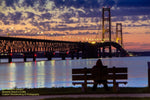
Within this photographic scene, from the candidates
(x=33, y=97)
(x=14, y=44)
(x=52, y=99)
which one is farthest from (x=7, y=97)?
(x=14, y=44)

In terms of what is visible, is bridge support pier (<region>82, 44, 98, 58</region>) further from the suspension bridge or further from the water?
the water

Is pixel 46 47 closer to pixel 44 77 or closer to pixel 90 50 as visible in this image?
pixel 90 50

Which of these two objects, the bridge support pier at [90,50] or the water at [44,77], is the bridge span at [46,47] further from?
the water at [44,77]

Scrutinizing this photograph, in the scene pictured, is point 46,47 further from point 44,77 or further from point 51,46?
point 44,77

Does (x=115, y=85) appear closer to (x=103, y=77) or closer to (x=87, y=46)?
(x=103, y=77)

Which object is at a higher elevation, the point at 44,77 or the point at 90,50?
the point at 90,50

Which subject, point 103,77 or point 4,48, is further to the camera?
point 4,48

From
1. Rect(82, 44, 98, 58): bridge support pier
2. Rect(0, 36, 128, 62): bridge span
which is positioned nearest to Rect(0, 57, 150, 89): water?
Rect(0, 36, 128, 62): bridge span

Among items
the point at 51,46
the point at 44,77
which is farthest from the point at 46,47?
the point at 44,77

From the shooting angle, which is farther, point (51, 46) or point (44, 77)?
point (51, 46)

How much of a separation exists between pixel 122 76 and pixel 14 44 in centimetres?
13527

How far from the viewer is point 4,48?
138 m

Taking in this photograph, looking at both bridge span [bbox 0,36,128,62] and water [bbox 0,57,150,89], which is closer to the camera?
water [bbox 0,57,150,89]

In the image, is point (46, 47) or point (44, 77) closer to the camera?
point (44, 77)
